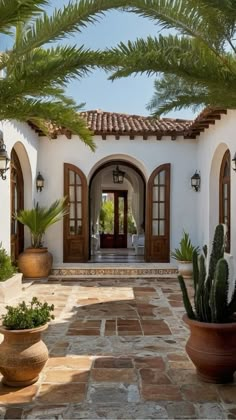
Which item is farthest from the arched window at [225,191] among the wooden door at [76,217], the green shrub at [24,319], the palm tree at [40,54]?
the green shrub at [24,319]

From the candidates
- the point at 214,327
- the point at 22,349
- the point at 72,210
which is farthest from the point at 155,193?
the point at 22,349

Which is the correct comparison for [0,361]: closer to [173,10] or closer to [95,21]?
[95,21]

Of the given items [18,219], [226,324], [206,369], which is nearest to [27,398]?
[206,369]

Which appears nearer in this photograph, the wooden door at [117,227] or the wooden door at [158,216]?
the wooden door at [158,216]

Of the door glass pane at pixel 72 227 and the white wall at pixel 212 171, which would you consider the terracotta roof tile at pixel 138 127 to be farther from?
the door glass pane at pixel 72 227

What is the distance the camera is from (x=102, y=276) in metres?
11.7

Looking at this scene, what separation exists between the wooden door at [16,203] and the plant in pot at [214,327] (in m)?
7.13

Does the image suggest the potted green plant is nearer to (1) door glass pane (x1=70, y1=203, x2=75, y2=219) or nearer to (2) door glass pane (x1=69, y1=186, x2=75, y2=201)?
(1) door glass pane (x1=70, y1=203, x2=75, y2=219)

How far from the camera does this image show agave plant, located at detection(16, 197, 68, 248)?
35.8ft

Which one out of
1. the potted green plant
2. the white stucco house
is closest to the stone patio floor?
the potted green plant

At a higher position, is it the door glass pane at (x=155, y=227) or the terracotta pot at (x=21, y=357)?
the door glass pane at (x=155, y=227)

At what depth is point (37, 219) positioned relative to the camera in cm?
1100

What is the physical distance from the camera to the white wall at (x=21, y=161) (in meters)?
9.40

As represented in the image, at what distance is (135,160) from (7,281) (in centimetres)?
622
